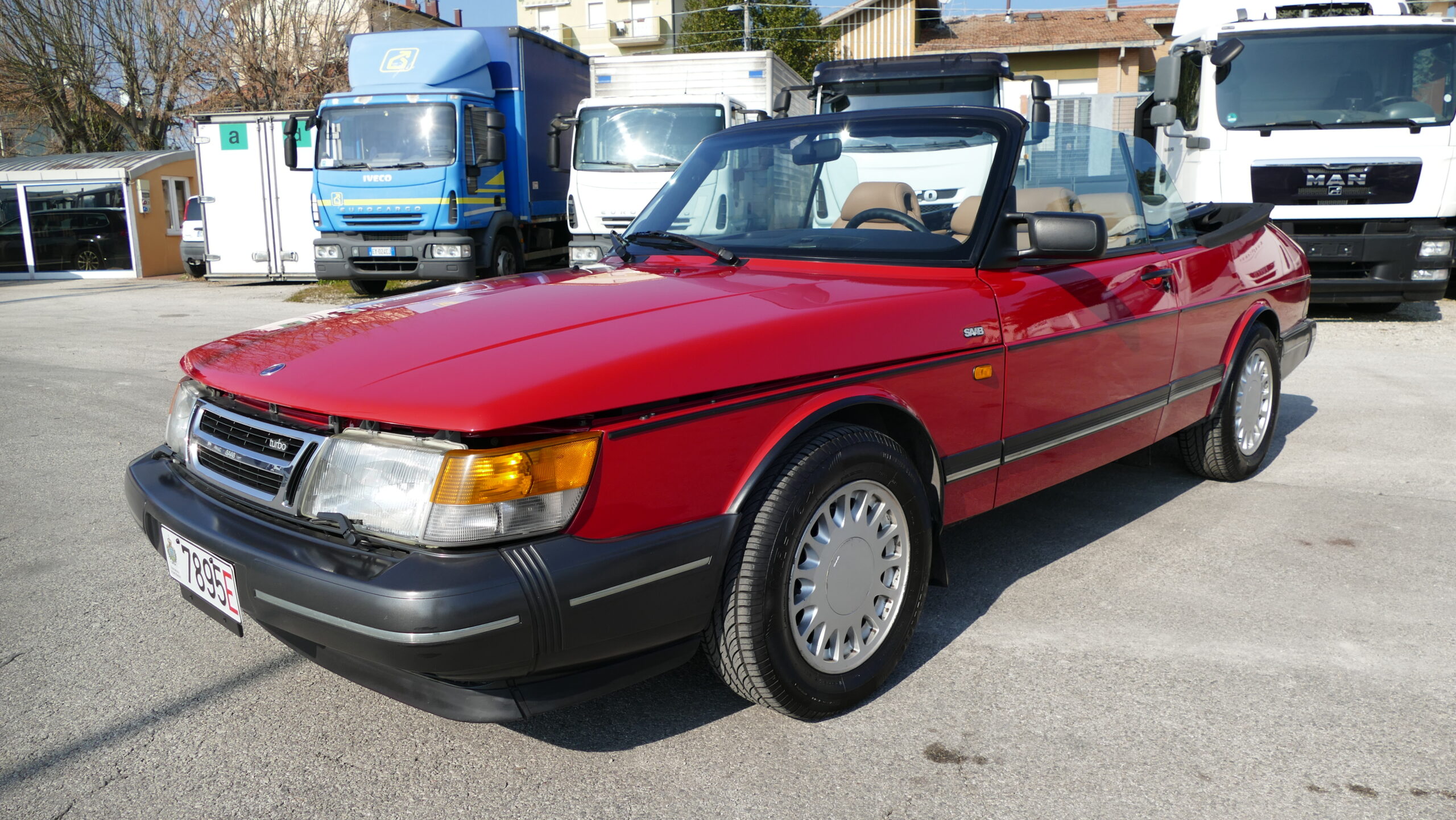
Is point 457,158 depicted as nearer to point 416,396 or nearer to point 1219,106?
point 1219,106

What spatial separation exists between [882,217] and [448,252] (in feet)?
34.5

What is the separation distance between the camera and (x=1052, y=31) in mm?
32562

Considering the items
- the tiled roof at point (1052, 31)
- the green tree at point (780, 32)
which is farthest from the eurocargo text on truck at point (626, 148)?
the green tree at point (780, 32)

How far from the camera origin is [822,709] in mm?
2670

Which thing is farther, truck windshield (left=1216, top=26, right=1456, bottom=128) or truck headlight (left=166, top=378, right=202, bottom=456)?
truck windshield (left=1216, top=26, right=1456, bottom=128)

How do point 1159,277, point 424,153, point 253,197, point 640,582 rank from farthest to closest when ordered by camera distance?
point 253,197 → point 424,153 → point 1159,277 → point 640,582

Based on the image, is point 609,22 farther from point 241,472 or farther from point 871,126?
point 241,472

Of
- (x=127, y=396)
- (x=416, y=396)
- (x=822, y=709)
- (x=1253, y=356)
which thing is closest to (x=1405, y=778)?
(x=822, y=709)

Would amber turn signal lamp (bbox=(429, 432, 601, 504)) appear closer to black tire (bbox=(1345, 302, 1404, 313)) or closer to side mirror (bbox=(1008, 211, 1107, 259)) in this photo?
side mirror (bbox=(1008, 211, 1107, 259))

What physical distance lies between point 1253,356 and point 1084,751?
2.97 metres

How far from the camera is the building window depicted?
23047 millimetres

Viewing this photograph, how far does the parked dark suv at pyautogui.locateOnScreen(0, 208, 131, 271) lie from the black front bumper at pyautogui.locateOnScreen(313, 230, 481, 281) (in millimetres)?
11113

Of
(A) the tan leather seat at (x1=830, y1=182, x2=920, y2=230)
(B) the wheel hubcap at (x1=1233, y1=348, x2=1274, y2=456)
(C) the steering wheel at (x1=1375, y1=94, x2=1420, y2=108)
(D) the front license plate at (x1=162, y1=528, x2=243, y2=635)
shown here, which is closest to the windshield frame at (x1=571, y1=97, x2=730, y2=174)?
(C) the steering wheel at (x1=1375, y1=94, x2=1420, y2=108)

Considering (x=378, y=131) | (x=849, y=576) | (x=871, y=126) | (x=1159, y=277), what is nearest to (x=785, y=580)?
(x=849, y=576)
